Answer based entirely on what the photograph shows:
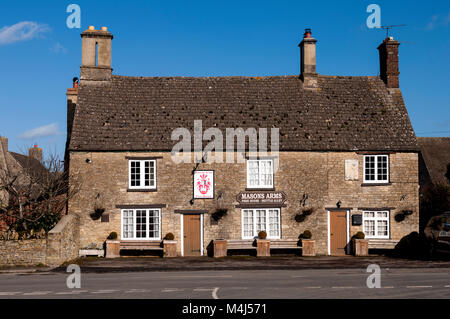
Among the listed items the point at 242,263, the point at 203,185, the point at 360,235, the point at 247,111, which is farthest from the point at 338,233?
the point at 247,111

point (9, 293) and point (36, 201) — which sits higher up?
point (36, 201)

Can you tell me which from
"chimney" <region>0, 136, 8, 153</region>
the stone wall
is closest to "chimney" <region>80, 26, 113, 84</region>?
the stone wall

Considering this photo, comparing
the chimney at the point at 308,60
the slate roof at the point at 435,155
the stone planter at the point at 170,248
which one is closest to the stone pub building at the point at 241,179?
the stone planter at the point at 170,248

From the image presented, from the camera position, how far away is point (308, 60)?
30.4m

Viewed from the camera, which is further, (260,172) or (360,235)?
(260,172)

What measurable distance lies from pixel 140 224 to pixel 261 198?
6438 millimetres

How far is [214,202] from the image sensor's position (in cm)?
2711

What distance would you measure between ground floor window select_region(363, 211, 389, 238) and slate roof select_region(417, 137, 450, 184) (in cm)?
1667

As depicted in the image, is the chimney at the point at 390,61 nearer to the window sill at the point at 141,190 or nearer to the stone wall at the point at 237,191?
the stone wall at the point at 237,191

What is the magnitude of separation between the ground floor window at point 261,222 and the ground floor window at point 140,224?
454 cm

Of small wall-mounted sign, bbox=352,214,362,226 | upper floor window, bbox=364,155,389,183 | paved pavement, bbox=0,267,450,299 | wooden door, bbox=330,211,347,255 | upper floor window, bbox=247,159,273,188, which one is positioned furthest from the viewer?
upper floor window, bbox=364,155,389,183

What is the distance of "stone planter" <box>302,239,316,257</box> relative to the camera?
26.5 m

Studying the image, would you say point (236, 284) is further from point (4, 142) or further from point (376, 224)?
point (4, 142)

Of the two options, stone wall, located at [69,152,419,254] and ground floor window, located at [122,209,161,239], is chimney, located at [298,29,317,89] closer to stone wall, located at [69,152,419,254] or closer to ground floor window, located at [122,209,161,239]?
stone wall, located at [69,152,419,254]
